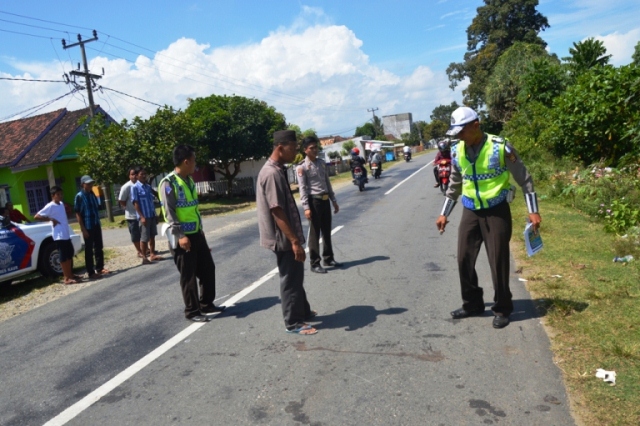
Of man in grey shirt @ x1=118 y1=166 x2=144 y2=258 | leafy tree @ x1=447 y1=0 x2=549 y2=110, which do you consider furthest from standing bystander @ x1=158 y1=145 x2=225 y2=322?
leafy tree @ x1=447 y1=0 x2=549 y2=110

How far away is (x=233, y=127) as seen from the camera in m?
28.6

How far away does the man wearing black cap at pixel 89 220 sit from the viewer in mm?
9875

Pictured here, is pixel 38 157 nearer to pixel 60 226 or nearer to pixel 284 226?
pixel 60 226

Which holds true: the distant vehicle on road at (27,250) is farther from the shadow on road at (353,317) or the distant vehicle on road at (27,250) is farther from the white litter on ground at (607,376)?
the white litter on ground at (607,376)

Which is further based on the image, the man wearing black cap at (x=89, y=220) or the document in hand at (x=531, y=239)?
the man wearing black cap at (x=89, y=220)

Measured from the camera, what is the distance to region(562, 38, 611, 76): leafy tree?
2177 cm

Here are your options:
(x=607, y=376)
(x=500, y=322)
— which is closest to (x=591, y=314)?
(x=500, y=322)

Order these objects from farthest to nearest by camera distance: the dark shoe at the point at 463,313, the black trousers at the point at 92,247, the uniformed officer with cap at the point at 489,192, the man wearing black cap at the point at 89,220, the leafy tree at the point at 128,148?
the leafy tree at the point at 128,148 → the black trousers at the point at 92,247 → the man wearing black cap at the point at 89,220 → the dark shoe at the point at 463,313 → the uniformed officer with cap at the point at 489,192

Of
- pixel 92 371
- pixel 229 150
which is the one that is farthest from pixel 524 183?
pixel 229 150

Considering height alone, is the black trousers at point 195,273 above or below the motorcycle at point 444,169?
below

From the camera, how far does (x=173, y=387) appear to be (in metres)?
4.50

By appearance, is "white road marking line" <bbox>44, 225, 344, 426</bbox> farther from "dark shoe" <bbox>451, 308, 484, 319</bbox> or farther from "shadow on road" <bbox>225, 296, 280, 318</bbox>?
"dark shoe" <bbox>451, 308, 484, 319</bbox>

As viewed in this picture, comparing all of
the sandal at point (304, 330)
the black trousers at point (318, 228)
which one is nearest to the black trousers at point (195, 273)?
the sandal at point (304, 330)

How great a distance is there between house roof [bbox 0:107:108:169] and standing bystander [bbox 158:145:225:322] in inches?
854
